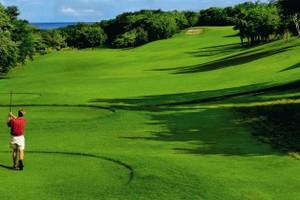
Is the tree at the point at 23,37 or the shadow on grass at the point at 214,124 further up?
the tree at the point at 23,37

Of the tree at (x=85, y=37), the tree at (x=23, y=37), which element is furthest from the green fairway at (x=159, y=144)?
the tree at (x=85, y=37)

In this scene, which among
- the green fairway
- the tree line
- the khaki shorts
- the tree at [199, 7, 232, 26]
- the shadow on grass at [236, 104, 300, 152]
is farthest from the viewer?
the tree at [199, 7, 232, 26]

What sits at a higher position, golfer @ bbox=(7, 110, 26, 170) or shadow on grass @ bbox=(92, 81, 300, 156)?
golfer @ bbox=(7, 110, 26, 170)

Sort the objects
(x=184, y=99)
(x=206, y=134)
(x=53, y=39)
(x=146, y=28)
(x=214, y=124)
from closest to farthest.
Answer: (x=206, y=134), (x=214, y=124), (x=184, y=99), (x=53, y=39), (x=146, y=28)

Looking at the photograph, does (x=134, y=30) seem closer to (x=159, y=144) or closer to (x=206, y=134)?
(x=206, y=134)

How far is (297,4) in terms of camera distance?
4419 cm

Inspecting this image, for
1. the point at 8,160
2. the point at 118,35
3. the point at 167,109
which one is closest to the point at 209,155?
the point at 8,160

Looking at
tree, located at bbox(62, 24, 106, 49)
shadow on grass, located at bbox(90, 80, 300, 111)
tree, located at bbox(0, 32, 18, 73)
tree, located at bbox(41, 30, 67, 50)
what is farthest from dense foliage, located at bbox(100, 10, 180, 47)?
shadow on grass, located at bbox(90, 80, 300, 111)

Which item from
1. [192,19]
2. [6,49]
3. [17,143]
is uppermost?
[192,19]

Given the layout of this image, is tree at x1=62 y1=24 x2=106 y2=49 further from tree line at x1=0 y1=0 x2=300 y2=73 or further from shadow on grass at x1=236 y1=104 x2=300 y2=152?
shadow on grass at x1=236 y1=104 x2=300 y2=152

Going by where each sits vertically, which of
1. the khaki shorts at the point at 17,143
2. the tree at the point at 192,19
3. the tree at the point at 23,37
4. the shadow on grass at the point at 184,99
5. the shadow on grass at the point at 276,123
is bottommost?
the shadow on grass at the point at 184,99

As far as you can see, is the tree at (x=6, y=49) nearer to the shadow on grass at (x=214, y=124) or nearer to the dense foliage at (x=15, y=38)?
the dense foliage at (x=15, y=38)

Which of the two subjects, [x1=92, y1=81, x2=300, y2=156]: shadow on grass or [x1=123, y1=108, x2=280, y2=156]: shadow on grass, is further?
[x1=92, y1=81, x2=300, y2=156]: shadow on grass

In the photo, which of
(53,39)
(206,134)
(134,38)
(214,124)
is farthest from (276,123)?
(53,39)
